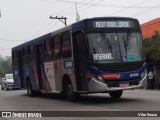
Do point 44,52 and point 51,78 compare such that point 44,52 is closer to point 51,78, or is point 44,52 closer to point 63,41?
point 51,78

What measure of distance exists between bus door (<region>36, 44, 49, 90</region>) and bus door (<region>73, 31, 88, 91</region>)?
4.61 m

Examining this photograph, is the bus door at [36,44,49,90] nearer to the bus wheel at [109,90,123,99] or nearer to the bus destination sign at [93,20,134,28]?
the bus wheel at [109,90,123,99]

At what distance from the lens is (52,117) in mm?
12867

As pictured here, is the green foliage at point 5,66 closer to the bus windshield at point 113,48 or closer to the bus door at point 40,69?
the bus door at point 40,69

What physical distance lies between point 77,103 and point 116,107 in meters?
2.85

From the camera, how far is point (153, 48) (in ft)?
98.0

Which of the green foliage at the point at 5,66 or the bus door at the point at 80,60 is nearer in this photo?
the bus door at the point at 80,60

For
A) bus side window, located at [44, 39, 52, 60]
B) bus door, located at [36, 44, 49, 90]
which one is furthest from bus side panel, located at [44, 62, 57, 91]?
bus door, located at [36, 44, 49, 90]

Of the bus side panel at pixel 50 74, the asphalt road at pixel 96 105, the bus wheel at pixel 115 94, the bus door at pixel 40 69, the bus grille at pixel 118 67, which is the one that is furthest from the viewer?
the bus door at pixel 40 69

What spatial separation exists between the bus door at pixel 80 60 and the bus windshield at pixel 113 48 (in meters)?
0.41

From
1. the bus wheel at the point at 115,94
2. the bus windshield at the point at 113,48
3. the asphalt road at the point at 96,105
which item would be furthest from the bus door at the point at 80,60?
the bus wheel at the point at 115,94

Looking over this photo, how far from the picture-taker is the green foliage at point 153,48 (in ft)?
97.1

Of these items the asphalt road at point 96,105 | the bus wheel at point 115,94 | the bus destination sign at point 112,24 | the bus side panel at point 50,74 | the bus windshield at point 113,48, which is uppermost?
the bus destination sign at point 112,24

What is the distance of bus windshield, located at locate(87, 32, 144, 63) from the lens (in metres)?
15.7
